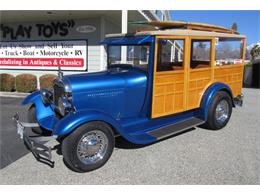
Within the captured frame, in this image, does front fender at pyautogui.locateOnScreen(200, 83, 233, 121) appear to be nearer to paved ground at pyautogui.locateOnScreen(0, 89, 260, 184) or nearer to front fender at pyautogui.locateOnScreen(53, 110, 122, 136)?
paved ground at pyautogui.locateOnScreen(0, 89, 260, 184)

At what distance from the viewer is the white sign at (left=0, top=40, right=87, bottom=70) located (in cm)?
1078

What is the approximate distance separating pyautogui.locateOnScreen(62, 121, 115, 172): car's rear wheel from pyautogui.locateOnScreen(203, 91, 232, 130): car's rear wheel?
8.19 feet

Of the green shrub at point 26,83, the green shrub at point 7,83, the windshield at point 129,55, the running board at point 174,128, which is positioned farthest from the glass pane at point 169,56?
the green shrub at point 7,83

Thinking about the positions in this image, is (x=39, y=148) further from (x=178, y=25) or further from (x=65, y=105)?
(x=178, y=25)

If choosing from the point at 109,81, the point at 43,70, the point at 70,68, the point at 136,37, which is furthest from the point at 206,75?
the point at 43,70

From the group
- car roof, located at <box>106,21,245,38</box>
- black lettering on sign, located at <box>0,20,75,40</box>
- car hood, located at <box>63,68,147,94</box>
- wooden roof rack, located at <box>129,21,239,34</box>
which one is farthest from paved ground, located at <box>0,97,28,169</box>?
black lettering on sign, located at <box>0,20,75,40</box>

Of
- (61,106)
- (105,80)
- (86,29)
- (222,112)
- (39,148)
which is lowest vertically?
(39,148)

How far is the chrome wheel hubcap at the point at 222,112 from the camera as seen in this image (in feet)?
18.2

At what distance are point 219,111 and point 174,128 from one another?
143 centimetres

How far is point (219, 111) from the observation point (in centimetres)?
560

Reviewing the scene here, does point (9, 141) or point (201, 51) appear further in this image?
point (201, 51)

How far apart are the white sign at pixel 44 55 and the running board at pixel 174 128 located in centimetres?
660

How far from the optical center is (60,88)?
4082 millimetres

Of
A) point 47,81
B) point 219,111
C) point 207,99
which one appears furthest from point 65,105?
point 47,81
